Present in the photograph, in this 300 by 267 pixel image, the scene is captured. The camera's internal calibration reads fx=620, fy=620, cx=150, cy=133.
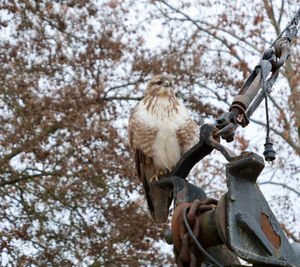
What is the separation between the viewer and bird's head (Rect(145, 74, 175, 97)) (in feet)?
20.3

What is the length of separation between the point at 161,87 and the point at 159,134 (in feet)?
1.99

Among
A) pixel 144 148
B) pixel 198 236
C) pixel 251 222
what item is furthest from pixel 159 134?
pixel 251 222

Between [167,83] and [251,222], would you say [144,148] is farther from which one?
[251,222]

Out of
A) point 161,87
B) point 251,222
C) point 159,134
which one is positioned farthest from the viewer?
point 161,87

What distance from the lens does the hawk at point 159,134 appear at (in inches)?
232

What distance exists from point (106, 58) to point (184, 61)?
154 centimetres

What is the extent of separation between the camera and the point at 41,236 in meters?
9.34

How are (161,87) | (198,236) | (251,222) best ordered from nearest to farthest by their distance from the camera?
(251,222)
(198,236)
(161,87)

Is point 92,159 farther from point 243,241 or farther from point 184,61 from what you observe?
point 243,241

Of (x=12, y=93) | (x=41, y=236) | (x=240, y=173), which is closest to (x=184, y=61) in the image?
(x=12, y=93)

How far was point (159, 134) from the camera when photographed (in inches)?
232

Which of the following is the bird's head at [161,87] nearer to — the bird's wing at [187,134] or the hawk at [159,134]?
the hawk at [159,134]

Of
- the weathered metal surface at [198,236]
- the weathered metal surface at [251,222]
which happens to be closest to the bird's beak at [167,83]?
the weathered metal surface at [198,236]

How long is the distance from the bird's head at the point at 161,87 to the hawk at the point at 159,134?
0.4 inches
